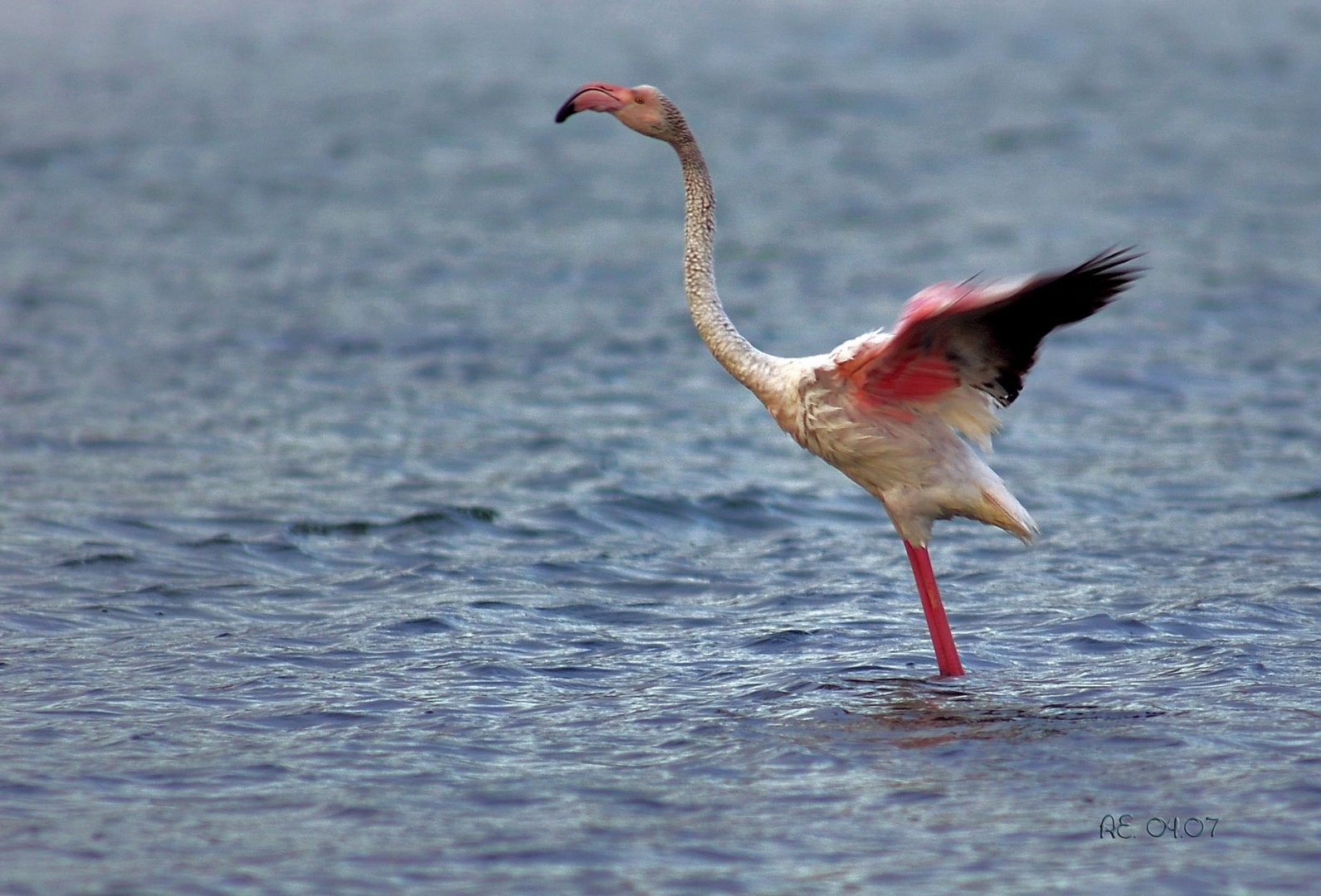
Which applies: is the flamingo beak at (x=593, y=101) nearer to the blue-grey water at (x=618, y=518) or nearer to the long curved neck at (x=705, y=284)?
the long curved neck at (x=705, y=284)

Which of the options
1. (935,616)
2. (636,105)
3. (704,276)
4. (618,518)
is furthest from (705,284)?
(618,518)

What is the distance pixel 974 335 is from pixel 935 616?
1317 mm

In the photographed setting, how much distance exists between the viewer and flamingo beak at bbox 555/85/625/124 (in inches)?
288

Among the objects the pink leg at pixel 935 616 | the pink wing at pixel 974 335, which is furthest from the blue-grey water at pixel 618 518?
the pink wing at pixel 974 335

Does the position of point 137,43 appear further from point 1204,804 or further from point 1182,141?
point 1204,804

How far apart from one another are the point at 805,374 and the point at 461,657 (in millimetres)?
2029

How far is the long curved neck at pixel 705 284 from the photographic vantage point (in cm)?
763

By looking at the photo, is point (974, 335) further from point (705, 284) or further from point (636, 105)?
point (636, 105)

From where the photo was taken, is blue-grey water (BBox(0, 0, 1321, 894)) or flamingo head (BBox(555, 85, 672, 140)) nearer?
blue-grey water (BBox(0, 0, 1321, 894))

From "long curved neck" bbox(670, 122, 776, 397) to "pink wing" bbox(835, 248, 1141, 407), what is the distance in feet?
1.60

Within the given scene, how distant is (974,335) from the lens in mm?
7031

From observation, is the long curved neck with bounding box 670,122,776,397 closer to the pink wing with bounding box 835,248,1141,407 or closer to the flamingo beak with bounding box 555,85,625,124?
the flamingo beak with bounding box 555,85,625,124

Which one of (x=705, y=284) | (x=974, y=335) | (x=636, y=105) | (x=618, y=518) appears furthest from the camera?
(x=618, y=518)

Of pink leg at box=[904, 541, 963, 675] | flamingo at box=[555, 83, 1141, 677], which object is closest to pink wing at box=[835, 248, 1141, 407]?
flamingo at box=[555, 83, 1141, 677]
